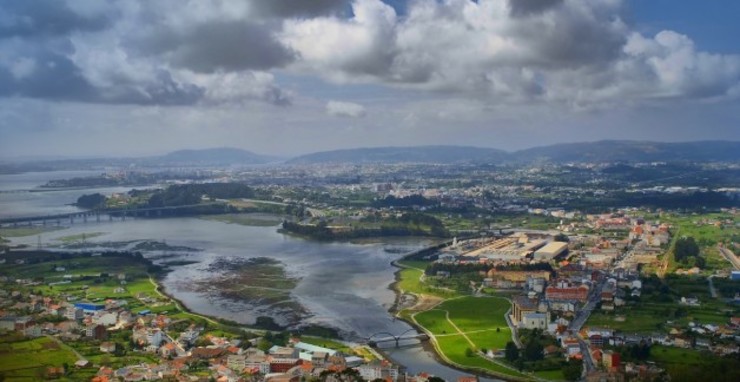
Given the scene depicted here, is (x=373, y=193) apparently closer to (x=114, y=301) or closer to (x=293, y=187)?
(x=293, y=187)

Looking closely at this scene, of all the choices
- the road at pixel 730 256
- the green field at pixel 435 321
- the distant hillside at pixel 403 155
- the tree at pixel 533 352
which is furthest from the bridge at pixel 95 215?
the distant hillside at pixel 403 155

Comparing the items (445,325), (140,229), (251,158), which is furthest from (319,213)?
(251,158)

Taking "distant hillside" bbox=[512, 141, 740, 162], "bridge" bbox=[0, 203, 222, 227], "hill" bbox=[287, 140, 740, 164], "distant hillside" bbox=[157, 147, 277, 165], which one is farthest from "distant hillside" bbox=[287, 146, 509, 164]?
"bridge" bbox=[0, 203, 222, 227]

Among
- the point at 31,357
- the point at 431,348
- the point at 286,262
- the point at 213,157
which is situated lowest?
the point at 431,348

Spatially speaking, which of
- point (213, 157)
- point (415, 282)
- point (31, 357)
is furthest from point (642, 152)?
point (31, 357)

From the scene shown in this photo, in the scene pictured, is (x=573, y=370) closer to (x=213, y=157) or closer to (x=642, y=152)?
(x=642, y=152)

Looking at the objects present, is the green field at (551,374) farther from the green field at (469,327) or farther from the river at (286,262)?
the river at (286,262)

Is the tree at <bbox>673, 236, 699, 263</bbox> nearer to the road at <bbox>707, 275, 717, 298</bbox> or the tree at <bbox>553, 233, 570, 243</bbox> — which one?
the road at <bbox>707, 275, 717, 298</bbox>
